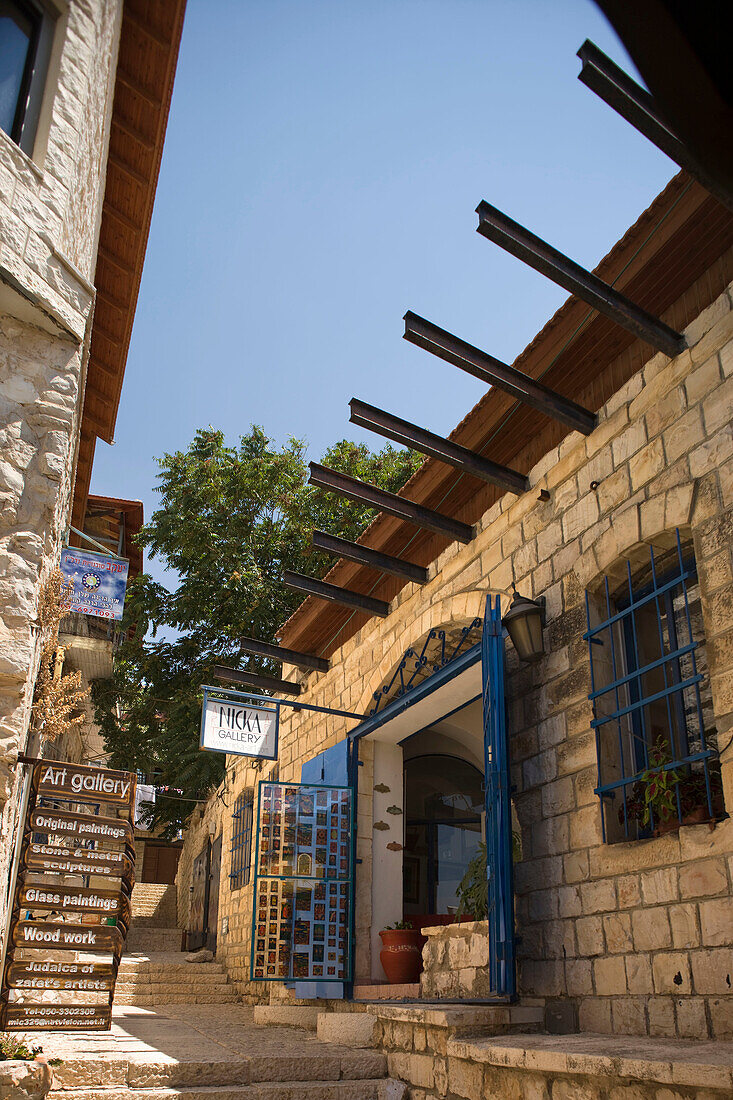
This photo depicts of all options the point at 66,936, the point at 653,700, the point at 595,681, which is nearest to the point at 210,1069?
the point at 66,936

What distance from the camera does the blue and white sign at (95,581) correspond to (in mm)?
7246

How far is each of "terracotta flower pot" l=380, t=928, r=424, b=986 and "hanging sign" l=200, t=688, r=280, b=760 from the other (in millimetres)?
2104

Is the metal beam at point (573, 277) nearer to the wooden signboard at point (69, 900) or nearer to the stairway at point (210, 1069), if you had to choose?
the wooden signboard at point (69, 900)

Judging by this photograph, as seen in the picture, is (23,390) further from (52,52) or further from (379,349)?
(379,349)

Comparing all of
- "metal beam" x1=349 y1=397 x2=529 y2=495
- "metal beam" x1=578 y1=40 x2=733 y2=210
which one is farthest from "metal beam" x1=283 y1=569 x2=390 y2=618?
"metal beam" x1=578 y1=40 x2=733 y2=210

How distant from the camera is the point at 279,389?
11859 millimetres

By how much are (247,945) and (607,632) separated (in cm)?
723

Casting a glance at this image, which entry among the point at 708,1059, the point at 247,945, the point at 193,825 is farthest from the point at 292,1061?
the point at 193,825

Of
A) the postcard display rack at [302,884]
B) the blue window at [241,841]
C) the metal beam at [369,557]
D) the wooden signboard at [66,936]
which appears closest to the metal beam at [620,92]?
the metal beam at [369,557]

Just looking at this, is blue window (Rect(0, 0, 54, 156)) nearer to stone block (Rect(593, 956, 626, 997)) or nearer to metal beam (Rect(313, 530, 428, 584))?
metal beam (Rect(313, 530, 428, 584))

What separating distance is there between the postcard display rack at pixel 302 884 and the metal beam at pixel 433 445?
3314 mm

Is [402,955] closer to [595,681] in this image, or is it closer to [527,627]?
[527,627]

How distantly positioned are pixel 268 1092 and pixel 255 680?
5.17 metres

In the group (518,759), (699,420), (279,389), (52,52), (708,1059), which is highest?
(279,389)
